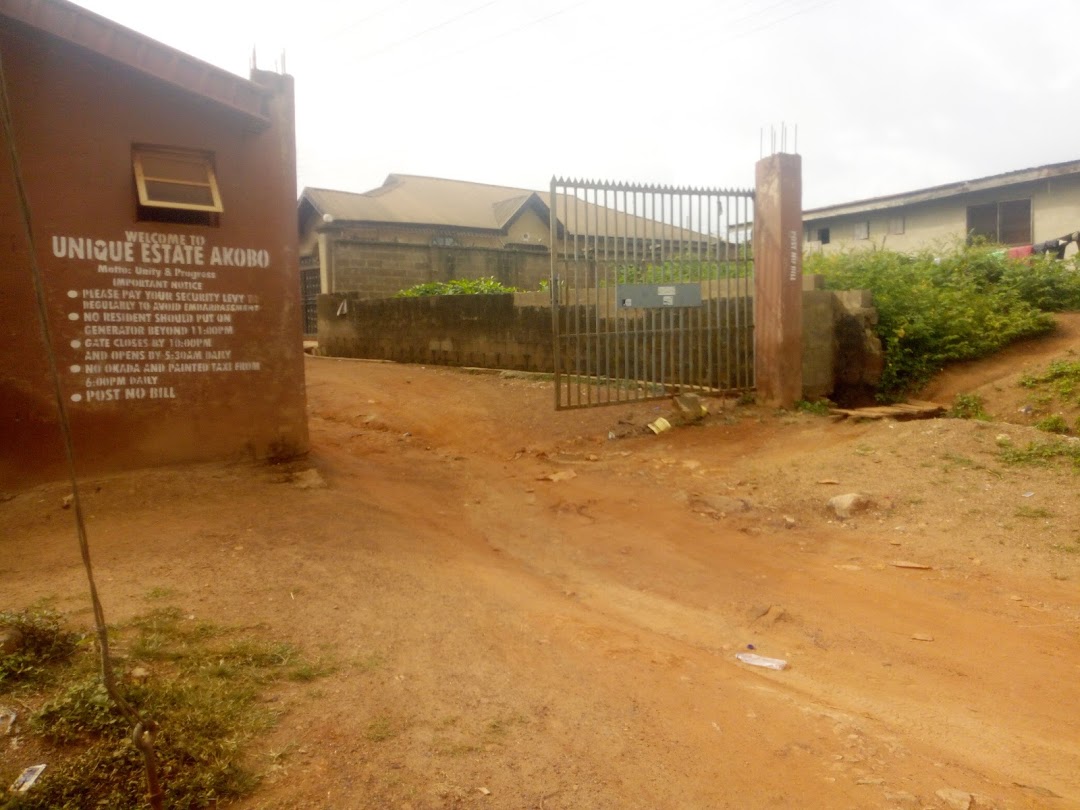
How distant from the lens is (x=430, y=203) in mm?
27234

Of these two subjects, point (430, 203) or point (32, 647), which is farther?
point (430, 203)

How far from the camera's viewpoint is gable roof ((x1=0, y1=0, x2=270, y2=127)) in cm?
592

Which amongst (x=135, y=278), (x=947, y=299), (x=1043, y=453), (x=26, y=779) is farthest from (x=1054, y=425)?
(x=26, y=779)

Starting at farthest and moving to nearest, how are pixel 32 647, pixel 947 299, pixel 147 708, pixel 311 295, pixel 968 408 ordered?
pixel 311 295 → pixel 947 299 → pixel 968 408 → pixel 32 647 → pixel 147 708

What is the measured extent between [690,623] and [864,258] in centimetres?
951

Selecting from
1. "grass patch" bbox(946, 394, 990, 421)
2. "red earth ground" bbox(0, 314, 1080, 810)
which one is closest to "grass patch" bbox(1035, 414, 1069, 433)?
"red earth ground" bbox(0, 314, 1080, 810)

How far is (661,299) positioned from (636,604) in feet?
17.0

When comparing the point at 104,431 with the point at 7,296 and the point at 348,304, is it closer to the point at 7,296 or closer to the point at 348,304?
the point at 7,296

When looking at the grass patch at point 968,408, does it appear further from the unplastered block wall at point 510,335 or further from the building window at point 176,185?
the building window at point 176,185

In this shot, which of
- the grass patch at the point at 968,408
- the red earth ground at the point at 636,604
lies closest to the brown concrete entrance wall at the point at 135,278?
the red earth ground at the point at 636,604

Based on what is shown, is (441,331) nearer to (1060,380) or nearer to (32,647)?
(1060,380)

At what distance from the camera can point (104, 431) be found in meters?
6.42

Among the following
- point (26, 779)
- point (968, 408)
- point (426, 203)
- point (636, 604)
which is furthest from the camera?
point (426, 203)

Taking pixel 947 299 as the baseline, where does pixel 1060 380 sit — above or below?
below
